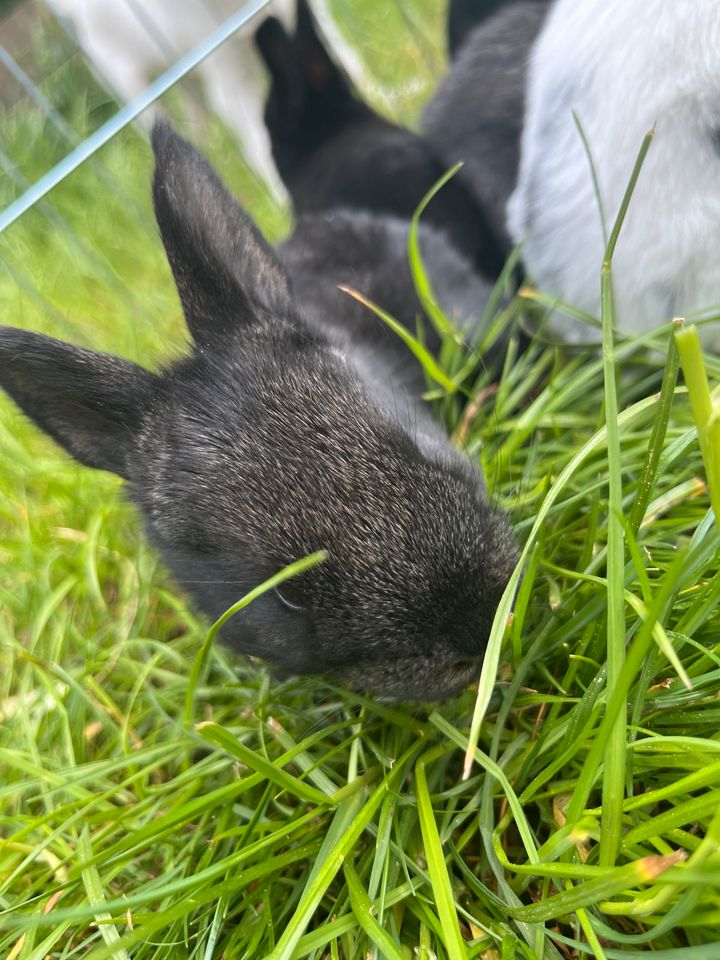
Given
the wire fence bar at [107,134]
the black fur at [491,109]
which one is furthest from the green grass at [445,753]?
the wire fence bar at [107,134]

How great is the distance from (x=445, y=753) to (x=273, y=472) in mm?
619

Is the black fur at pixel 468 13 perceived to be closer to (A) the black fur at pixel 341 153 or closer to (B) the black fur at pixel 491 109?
(B) the black fur at pixel 491 109

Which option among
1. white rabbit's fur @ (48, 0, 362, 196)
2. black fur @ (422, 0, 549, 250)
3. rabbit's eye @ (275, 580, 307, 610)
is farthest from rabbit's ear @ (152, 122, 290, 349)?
white rabbit's fur @ (48, 0, 362, 196)

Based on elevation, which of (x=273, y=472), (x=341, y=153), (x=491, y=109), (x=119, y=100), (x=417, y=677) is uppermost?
(x=119, y=100)

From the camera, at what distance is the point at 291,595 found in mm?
1320

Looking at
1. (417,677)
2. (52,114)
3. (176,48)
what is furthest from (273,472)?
(176,48)

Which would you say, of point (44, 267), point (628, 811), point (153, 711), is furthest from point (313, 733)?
point (44, 267)

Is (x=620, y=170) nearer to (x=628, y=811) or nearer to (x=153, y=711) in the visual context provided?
(x=628, y=811)

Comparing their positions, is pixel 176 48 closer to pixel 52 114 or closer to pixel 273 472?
pixel 52 114

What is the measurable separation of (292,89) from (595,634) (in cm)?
236

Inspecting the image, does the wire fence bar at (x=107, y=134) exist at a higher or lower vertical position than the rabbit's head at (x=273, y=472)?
higher

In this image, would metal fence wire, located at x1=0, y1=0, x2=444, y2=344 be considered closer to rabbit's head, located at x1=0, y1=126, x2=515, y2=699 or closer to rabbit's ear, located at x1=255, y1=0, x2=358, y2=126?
rabbit's ear, located at x1=255, y1=0, x2=358, y2=126

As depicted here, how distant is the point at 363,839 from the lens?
1432 millimetres

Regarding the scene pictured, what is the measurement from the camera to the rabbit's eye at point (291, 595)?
1.31 metres
